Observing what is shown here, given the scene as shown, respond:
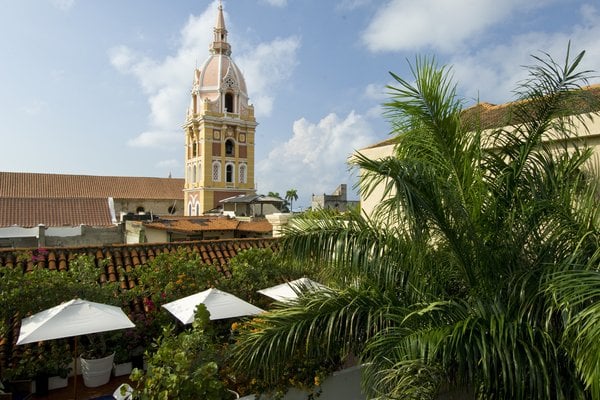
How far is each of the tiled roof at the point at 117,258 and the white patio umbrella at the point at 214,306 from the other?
1.41 metres

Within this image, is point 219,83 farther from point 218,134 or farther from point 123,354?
point 123,354

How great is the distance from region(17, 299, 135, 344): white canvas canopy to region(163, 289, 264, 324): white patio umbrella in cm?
92

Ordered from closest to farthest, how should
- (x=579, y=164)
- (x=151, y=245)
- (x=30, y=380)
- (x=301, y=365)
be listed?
(x=579, y=164) < (x=301, y=365) < (x=30, y=380) < (x=151, y=245)

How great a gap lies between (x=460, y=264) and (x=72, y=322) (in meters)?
5.24

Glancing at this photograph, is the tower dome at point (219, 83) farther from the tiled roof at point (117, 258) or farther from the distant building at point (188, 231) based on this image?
the tiled roof at point (117, 258)

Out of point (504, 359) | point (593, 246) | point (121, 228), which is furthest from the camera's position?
point (121, 228)

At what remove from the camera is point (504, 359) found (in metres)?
3.47

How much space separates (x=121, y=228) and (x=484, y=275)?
21235mm

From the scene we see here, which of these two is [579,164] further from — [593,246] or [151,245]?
[151,245]

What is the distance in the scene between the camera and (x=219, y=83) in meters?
46.6

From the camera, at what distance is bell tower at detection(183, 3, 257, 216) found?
4534 centimetres

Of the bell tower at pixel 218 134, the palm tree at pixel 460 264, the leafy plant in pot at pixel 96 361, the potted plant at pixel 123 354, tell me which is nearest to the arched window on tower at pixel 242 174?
the bell tower at pixel 218 134

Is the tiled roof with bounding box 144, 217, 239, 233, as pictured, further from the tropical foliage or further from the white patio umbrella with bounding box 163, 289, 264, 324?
the tropical foliage

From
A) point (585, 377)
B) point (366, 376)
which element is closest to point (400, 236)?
point (366, 376)
